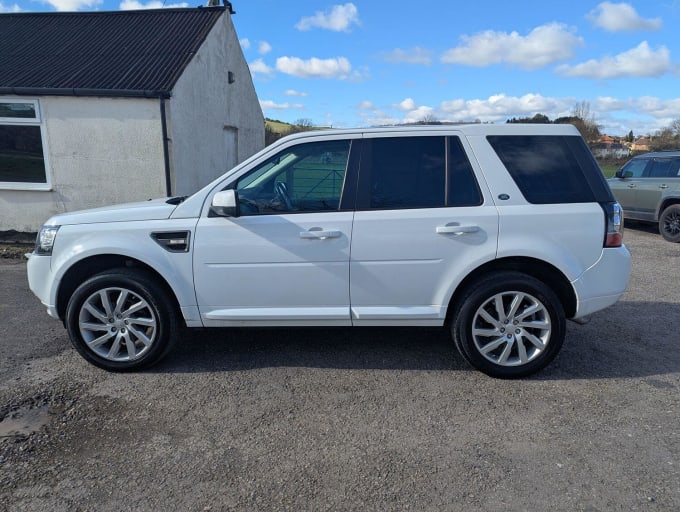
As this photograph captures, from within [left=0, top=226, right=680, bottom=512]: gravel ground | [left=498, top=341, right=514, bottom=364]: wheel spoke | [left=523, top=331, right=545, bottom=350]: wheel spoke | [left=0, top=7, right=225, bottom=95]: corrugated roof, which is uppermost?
[left=0, top=7, right=225, bottom=95]: corrugated roof

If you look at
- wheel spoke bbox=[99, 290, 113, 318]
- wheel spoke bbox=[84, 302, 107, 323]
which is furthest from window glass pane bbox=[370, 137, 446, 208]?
wheel spoke bbox=[84, 302, 107, 323]

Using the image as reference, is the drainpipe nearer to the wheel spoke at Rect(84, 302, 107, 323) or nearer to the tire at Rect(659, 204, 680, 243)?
the wheel spoke at Rect(84, 302, 107, 323)

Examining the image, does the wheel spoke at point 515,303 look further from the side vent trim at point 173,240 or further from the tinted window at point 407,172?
the side vent trim at point 173,240

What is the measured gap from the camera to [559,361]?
4.16 meters

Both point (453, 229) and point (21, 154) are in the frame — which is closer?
point (453, 229)

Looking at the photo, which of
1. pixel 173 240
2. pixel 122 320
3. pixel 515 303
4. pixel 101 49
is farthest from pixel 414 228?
pixel 101 49

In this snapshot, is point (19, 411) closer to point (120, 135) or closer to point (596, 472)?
point (596, 472)

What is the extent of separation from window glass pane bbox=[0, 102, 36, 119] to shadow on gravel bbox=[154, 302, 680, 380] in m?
7.44

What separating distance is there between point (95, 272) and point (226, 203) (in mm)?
1396

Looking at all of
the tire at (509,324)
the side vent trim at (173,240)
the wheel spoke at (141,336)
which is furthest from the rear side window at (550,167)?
the wheel spoke at (141,336)

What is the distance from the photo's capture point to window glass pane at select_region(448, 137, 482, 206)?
12.3 ft

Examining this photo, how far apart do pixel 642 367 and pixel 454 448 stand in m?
2.21

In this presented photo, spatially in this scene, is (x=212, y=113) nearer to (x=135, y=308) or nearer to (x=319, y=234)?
(x=135, y=308)

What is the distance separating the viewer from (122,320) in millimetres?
3889
